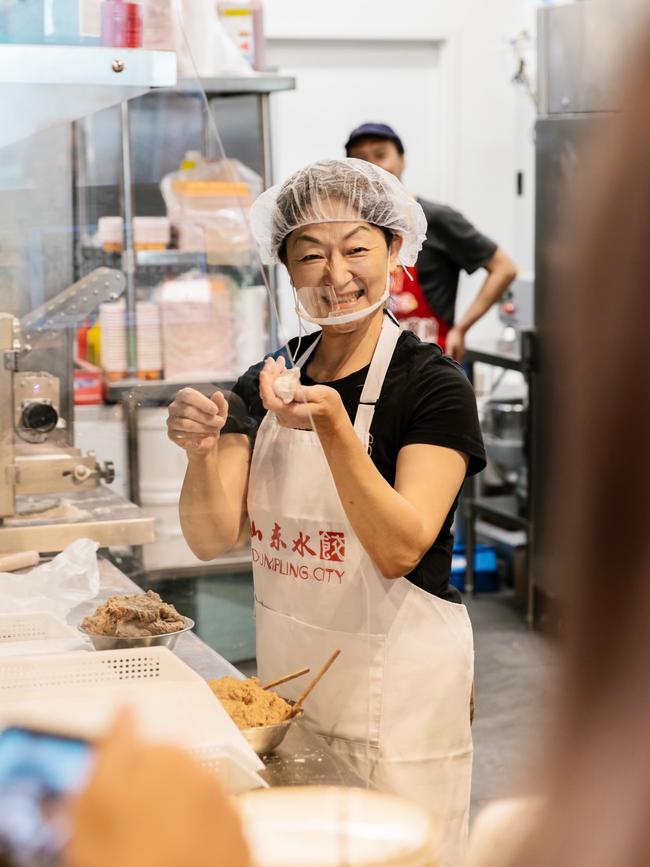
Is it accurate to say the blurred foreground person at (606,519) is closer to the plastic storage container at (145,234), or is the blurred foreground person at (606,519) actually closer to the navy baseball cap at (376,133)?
the plastic storage container at (145,234)

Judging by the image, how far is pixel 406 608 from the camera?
1684mm

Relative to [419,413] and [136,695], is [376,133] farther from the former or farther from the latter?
[136,695]

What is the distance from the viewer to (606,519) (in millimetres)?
396

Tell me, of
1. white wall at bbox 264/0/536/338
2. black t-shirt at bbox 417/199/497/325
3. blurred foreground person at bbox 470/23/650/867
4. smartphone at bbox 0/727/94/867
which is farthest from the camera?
white wall at bbox 264/0/536/338

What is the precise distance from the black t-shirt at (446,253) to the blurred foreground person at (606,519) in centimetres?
393

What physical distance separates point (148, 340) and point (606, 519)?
254 centimetres

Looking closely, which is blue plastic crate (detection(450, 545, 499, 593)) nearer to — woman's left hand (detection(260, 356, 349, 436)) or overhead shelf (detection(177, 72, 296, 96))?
overhead shelf (detection(177, 72, 296, 96))

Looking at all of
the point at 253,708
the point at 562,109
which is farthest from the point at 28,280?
the point at 562,109

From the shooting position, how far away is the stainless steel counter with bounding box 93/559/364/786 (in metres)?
1.28

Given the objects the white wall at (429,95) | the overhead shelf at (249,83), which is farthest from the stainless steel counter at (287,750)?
the white wall at (429,95)

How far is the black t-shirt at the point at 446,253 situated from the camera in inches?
170

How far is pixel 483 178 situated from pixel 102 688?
517 cm

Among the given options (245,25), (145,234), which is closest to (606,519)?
(145,234)

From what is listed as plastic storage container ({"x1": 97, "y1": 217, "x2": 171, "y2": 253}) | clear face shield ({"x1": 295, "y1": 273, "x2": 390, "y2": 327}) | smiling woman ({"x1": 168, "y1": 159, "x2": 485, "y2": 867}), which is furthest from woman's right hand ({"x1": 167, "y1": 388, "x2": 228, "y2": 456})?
plastic storage container ({"x1": 97, "y1": 217, "x2": 171, "y2": 253})
